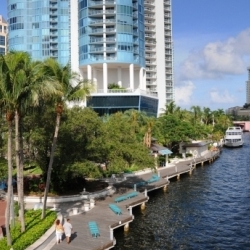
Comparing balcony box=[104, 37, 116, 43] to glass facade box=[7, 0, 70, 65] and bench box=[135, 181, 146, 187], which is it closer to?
glass facade box=[7, 0, 70, 65]

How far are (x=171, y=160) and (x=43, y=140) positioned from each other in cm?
4018

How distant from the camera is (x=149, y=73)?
14012 cm

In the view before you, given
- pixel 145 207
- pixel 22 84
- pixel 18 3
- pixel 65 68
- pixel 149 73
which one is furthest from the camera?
pixel 149 73

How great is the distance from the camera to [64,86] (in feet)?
93.5

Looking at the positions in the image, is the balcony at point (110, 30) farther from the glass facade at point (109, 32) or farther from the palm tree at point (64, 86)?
the palm tree at point (64, 86)

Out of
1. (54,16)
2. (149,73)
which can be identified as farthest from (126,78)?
(54,16)

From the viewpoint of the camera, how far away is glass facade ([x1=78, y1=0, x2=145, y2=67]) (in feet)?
348

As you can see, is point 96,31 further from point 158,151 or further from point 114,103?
point 158,151

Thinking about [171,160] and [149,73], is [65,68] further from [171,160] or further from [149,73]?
[149,73]

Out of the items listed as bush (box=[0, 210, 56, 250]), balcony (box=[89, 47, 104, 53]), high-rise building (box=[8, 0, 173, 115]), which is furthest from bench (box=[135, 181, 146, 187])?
balcony (box=[89, 47, 104, 53])

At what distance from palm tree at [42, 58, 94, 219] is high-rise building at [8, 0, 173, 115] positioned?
7228 centimetres

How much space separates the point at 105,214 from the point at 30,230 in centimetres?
887

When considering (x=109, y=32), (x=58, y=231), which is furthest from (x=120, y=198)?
(x=109, y=32)

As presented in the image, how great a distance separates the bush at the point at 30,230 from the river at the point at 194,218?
19.3 feet
